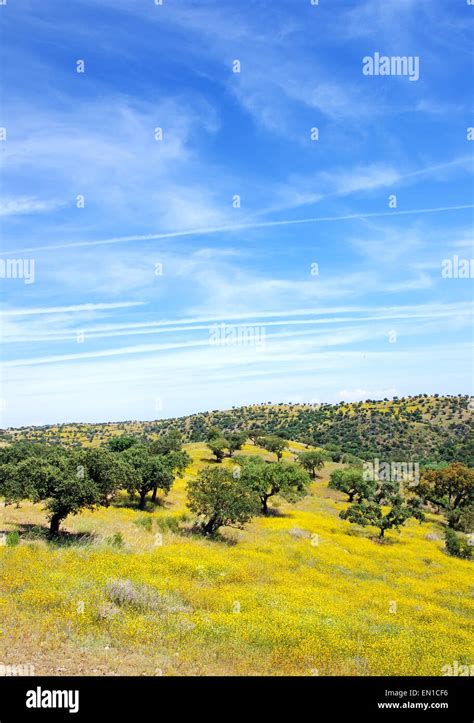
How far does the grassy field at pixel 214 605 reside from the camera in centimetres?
1348

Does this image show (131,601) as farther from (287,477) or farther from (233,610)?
(287,477)

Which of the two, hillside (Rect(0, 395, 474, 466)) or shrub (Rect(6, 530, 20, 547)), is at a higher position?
shrub (Rect(6, 530, 20, 547))

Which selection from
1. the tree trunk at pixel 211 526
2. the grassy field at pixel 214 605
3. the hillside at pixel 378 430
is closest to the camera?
the grassy field at pixel 214 605

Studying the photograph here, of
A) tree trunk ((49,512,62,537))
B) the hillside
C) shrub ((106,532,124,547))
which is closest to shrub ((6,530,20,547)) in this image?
tree trunk ((49,512,62,537))

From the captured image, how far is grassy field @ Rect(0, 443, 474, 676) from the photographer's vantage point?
Answer: 531 inches

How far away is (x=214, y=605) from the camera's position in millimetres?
19203

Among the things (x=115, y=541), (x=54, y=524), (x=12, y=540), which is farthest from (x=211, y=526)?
(x=12, y=540)

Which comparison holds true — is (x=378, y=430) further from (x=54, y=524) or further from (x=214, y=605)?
(x=214, y=605)

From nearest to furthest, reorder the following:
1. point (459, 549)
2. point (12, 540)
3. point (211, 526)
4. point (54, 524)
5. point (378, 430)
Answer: point (12, 540) → point (54, 524) → point (211, 526) → point (459, 549) → point (378, 430)

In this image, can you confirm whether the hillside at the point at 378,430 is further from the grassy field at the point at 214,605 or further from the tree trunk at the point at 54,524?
the tree trunk at the point at 54,524

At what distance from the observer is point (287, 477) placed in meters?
56.5

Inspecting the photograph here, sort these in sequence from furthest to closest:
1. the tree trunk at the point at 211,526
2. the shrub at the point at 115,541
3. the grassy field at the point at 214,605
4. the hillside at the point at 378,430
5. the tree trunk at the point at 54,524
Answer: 1. the hillside at the point at 378,430
2. the tree trunk at the point at 211,526
3. the tree trunk at the point at 54,524
4. the shrub at the point at 115,541
5. the grassy field at the point at 214,605

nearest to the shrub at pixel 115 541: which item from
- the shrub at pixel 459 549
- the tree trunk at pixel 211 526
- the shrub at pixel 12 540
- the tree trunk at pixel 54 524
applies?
the tree trunk at pixel 54 524

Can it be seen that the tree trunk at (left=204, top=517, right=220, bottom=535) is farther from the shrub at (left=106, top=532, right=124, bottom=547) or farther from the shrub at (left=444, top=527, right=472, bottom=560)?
the shrub at (left=444, top=527, right=472, bottom=560)
